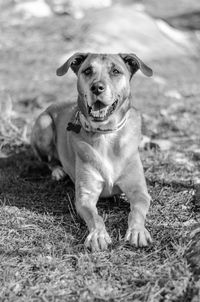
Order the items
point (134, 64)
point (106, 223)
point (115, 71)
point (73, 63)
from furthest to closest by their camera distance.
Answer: point (73, 63)
point (134, 64)
point (115, 71)
point (106, 223)

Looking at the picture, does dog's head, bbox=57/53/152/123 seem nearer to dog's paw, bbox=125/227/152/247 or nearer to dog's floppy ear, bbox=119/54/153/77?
dog's floppy ear, bbox=119/54/153/77

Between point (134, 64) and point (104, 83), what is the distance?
626mm

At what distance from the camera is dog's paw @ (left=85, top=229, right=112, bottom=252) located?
12.5ft

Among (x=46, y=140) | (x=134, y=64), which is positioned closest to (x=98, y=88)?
(x=134, y=64)

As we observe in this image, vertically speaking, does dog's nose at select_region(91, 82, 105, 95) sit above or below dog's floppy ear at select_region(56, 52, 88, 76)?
above

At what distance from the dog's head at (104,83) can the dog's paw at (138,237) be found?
3.68 feet

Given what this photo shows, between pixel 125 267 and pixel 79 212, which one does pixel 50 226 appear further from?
pixel 125 267

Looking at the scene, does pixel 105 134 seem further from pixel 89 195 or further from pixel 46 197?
pixel 46 197

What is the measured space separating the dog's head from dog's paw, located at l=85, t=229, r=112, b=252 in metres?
1.10

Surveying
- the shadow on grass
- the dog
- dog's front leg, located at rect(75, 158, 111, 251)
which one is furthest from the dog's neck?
the shadow on grass

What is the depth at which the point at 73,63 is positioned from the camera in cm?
496

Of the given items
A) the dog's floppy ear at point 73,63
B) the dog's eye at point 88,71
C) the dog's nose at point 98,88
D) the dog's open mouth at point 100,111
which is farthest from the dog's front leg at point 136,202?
the dog's floppy ear at point 73,63

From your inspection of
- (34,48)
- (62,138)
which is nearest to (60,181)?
(62,138)

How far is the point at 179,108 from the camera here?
8.41 meters
